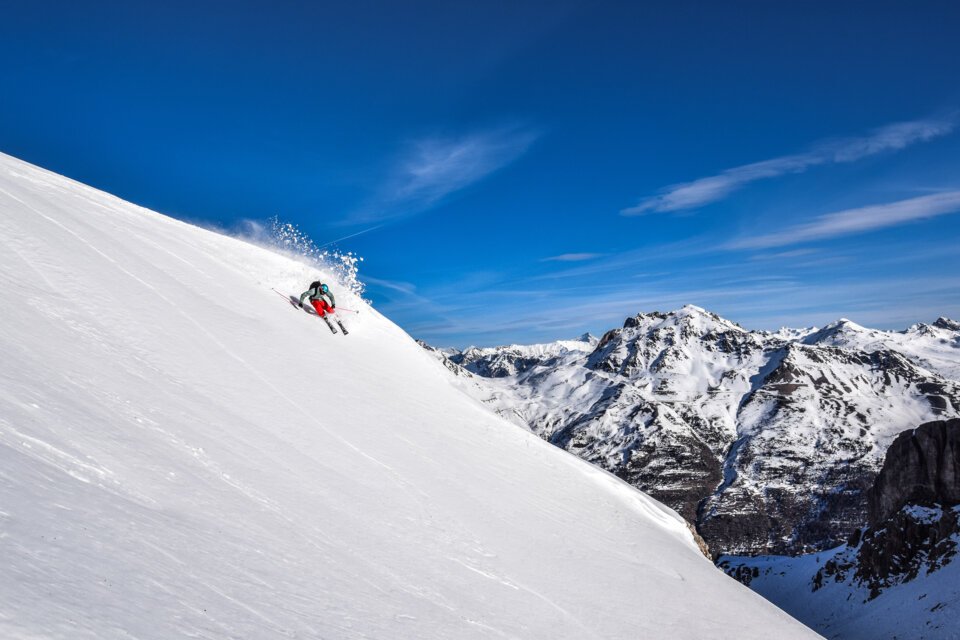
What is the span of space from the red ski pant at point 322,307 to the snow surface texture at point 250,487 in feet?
3.23

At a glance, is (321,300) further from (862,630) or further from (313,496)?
(862,630)

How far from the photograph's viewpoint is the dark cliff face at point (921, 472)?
103 m

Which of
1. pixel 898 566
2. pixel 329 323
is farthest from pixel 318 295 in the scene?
pixel 898 566

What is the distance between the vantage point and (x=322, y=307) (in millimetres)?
20188

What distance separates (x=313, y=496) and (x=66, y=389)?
3860mm

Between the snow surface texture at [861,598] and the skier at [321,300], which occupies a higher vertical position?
the skier at [321,300]

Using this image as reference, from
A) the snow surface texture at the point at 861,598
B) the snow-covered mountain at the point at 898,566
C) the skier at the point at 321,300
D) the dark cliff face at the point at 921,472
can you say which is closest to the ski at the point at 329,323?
the skier at the point at 321,300

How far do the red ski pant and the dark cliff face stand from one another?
123 metres

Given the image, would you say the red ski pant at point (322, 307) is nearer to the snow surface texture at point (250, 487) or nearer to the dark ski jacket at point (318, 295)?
the dark ski jacket at point (318, 295)

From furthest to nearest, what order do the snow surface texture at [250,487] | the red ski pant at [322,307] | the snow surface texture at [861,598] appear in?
the snow surface texture at [861,598]
the red ski pant at [322,307]
the snow surface texture at [250,487]

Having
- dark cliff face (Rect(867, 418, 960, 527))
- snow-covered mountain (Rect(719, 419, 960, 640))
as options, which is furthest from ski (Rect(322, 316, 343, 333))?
dark cliff face (Rect(867, 418, 960, 527))

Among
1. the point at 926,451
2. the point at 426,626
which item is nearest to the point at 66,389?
the point at 426,626

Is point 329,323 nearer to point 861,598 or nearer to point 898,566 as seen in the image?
point 898,566

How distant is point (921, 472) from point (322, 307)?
5386 inches
